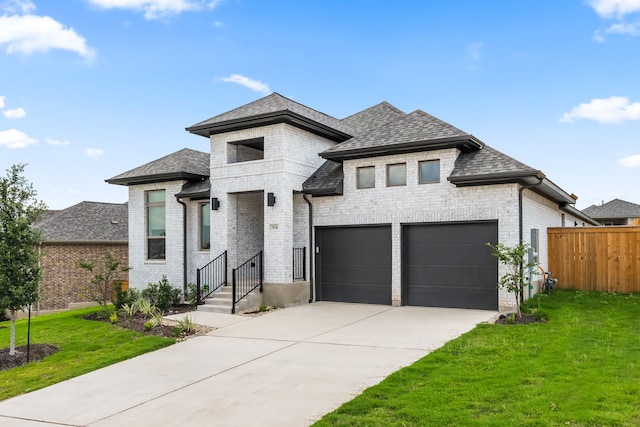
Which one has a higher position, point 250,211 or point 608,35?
point 608,35

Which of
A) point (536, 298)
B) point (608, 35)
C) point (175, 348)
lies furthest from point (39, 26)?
point (608, 35)

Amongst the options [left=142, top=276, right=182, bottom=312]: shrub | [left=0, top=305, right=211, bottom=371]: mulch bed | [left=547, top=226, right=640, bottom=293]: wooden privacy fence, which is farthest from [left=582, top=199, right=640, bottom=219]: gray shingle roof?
[left=0, top=305, right=211, bottom=371]: mulch bed

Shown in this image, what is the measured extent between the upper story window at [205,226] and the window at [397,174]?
20.0 feet

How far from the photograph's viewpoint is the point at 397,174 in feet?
44.7

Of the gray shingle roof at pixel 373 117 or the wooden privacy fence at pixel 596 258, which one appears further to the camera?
the gray shingle roof at pixel 373 117

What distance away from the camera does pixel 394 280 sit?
1351 cm

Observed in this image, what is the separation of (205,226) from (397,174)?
662 centimetres

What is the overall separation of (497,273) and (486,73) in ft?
30.1

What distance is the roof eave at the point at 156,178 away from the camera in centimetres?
1642

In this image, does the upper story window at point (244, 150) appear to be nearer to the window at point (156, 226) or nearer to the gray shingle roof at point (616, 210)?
the window at point (156, 226)

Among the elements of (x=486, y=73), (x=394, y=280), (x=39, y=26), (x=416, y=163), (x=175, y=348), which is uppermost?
(x=39, y=26)

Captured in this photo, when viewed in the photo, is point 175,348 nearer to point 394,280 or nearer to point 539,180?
point 394,280

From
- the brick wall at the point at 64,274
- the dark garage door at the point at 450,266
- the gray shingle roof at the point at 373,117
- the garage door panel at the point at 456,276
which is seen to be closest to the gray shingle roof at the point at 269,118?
the gray shingle roof at the point at 373,117

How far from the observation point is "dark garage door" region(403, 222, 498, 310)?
490 inches
